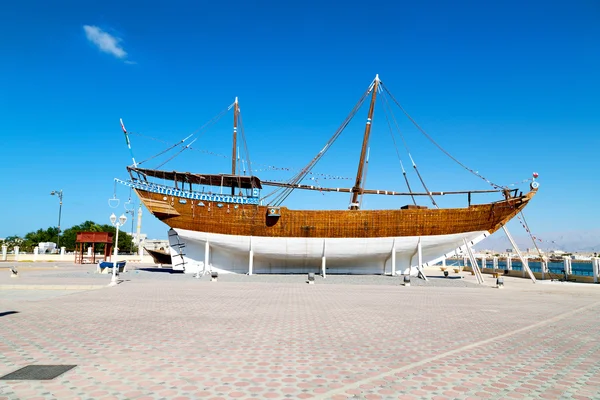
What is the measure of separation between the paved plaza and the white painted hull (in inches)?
734

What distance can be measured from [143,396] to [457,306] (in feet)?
39.2

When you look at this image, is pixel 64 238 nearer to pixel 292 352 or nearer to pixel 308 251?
pixel 308 251

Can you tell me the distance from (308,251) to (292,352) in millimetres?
24742

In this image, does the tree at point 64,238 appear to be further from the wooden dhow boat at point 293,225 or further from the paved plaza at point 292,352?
the paved plaza at point 292,352

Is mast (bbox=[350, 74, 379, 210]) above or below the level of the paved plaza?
above

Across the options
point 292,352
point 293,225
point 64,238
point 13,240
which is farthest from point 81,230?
point 292,352

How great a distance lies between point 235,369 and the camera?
18.2ft

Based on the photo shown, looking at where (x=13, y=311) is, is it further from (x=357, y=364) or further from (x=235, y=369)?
(x=357, y=364)

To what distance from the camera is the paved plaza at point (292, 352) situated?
15.8 ft

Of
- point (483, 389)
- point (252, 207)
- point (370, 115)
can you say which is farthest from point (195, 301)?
point (370, 115)

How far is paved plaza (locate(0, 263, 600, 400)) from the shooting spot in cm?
481

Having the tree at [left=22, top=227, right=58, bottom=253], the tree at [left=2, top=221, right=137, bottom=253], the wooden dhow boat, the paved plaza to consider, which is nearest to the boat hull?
the wooden dhow boat

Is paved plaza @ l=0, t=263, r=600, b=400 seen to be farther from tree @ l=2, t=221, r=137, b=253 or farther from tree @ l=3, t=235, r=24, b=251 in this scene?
tree @ l=3, t=235, r=24, b=251

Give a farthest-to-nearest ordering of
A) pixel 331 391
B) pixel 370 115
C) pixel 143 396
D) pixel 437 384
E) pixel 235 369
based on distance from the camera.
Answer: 1. pixel 370 115
2. pixel 235 369
3. pixel 437 384
4. pixel 331 391
5. pixel 143 396
